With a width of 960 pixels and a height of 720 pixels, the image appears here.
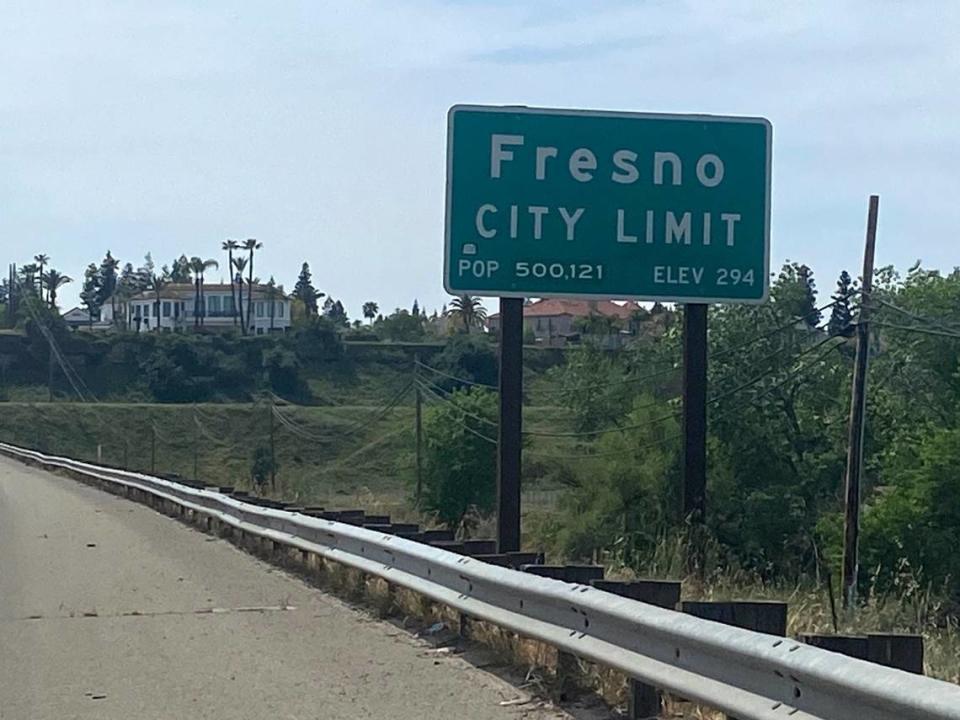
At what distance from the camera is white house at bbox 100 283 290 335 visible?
14988 centimetres

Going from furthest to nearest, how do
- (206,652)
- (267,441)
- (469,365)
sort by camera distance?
1. (469,365)
2. (267,441)
3. (206,652)

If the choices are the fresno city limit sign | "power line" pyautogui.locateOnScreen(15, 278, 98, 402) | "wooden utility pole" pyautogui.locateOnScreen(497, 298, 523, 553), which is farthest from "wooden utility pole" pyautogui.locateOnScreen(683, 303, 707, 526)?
"power line" pyautogui.locateOnScreen(15, 278, 98, 402)

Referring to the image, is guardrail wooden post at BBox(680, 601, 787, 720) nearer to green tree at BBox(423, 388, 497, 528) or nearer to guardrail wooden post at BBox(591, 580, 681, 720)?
guardrail wooden post at BBox(591, 580, 681, 720)

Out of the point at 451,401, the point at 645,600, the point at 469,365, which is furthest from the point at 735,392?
the point at 645,600

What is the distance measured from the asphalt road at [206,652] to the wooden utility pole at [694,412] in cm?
350

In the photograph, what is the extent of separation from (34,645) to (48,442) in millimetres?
78554

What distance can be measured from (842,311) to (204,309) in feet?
405

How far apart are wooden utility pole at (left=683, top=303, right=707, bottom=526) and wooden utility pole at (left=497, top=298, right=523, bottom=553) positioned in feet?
5.12

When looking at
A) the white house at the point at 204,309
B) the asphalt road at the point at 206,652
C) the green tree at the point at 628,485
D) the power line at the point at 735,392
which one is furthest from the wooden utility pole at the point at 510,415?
the white house at the point at 204,309

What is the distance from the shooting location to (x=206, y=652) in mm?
10070

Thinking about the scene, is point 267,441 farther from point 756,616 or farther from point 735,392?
point 756,616

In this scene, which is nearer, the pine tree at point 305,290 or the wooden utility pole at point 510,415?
Answer: the wooden utility pole at point 510,415

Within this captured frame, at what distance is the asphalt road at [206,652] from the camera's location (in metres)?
8.12

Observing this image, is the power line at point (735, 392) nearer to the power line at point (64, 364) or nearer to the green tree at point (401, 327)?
the power line at point (64, 364)
